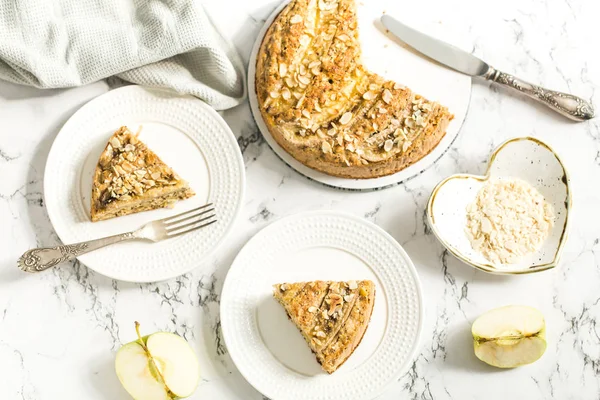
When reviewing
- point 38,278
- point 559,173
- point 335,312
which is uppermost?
point 559,173

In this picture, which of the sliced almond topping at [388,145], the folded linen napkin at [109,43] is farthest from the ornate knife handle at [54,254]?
the sliced almond topping at [388,145]

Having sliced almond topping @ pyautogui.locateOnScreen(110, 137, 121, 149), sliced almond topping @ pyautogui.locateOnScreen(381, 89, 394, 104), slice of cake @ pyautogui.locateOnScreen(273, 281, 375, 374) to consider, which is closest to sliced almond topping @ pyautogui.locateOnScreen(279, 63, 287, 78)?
sliced almond topping @ pyautogui.locateOnScreen(381, 89, 394, 104)

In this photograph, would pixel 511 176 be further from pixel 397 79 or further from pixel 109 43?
pixel 109 43

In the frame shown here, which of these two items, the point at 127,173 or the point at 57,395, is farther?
the point at 57,395

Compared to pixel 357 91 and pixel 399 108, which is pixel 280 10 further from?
pixel 399 108

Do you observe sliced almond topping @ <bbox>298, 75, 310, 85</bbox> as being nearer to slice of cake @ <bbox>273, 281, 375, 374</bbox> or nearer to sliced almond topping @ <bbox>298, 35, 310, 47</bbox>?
sliced almond topping @ <bbox>298, 35, 310, 47</bbox>

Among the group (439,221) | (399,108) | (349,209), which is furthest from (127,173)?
(439,221)

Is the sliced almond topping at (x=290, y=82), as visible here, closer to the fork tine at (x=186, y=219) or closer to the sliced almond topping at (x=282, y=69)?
the sliced almond topping at (x=282, y=69)

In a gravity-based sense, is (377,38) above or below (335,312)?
above
